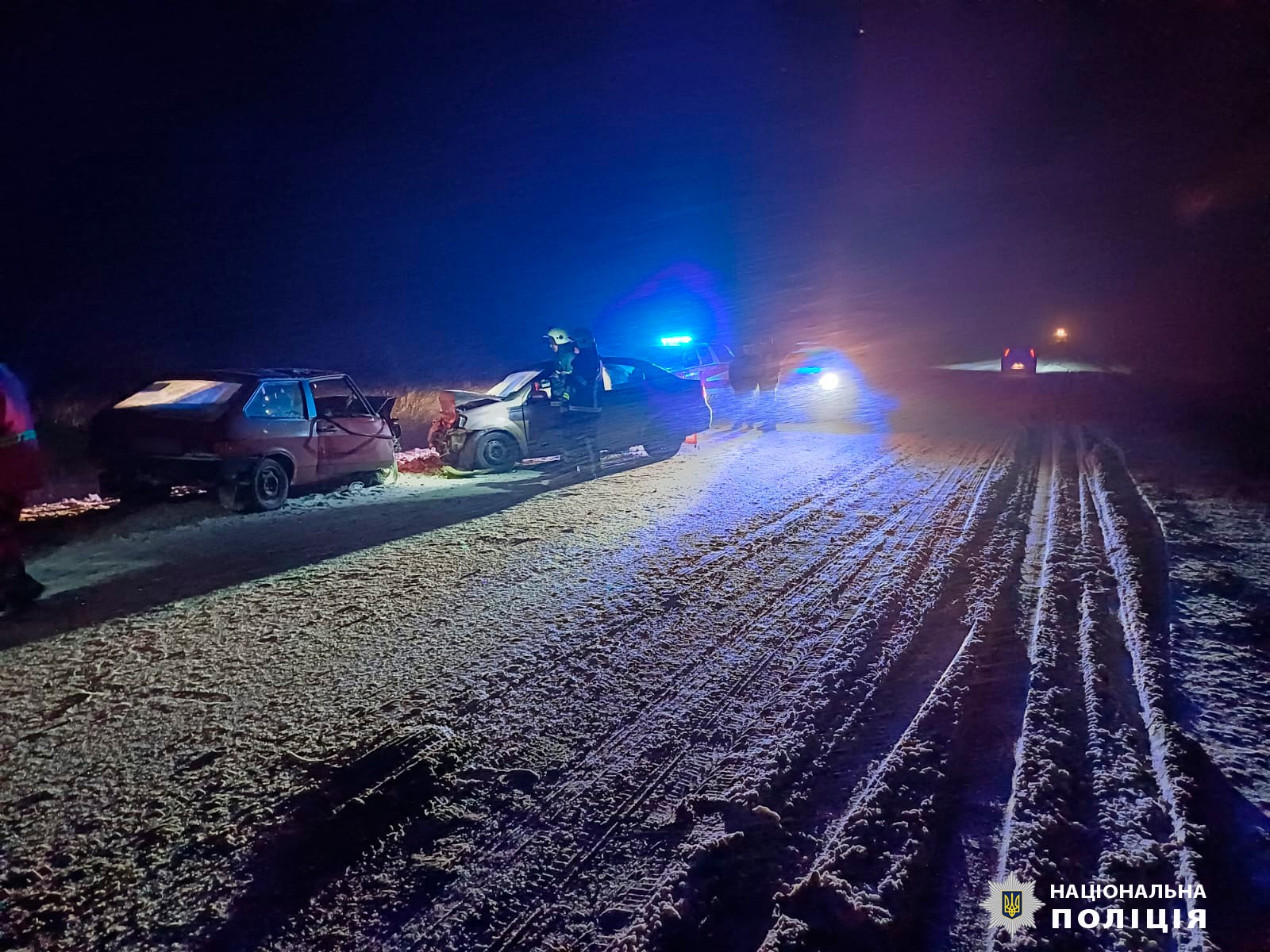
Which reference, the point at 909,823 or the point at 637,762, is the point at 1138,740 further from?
the point at 637,762

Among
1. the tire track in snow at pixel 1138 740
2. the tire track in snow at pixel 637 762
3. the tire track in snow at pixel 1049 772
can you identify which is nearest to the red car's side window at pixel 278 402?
the tire track in snow at pixel 637 762

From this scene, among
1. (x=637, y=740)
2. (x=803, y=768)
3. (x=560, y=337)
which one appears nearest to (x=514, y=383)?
(x=560, y=337)

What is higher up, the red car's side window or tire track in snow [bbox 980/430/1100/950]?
the red car's side window

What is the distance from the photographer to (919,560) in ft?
19.8

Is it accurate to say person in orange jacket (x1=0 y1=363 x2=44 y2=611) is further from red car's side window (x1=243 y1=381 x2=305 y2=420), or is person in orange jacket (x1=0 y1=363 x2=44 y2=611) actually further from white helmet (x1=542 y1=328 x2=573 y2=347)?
white helmet (x1=542 y1=328 x2=573 y2=347)

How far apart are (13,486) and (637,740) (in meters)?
5.31

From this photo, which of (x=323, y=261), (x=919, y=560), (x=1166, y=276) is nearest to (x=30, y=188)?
(x=323, y=261)

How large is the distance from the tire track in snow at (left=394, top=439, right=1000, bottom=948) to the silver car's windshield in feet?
22.4

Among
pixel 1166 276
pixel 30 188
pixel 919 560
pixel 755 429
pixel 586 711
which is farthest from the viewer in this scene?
pixel 1166 276

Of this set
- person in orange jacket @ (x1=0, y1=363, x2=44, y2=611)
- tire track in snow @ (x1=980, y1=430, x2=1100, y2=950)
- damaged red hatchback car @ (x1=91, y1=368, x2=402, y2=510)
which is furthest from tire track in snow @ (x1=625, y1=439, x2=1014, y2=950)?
damaged red hatchback car @ (x1=91, y1=368, x2=402, y2=510)

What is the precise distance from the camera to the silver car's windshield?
37.0 ft

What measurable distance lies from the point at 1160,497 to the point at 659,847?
825 centimetres

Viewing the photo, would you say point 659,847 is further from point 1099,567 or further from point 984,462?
point 984,462

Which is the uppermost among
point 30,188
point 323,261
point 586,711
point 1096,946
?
point 30,188
